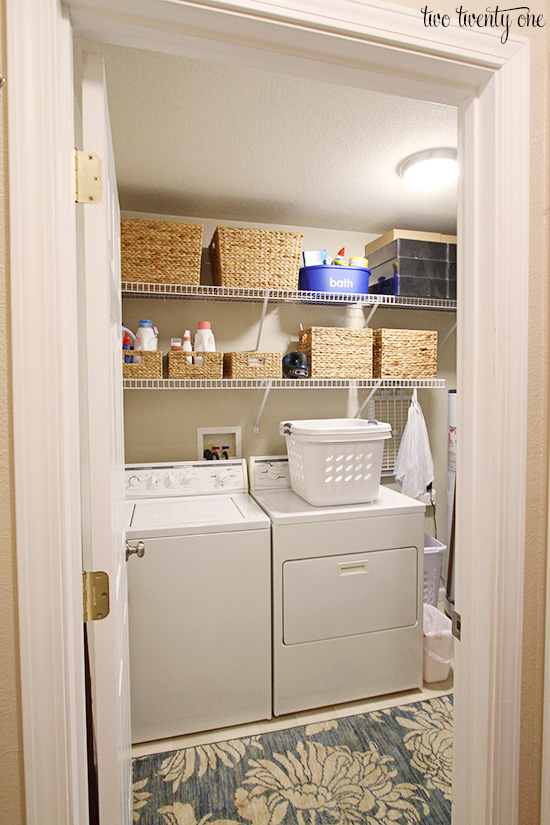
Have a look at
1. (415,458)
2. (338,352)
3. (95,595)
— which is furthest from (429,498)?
(95,595)

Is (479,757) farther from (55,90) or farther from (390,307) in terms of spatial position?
(390,307)

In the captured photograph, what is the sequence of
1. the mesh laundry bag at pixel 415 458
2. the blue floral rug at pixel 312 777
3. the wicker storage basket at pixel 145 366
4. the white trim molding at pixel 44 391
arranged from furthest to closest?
the mesh laundry bag at pixel 415 458 < the wicker storage basket at pixel 145 366 < the blue floral rug at pixel 312 777 < the white trim molding at pixel 44 391

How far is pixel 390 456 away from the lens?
111 inches

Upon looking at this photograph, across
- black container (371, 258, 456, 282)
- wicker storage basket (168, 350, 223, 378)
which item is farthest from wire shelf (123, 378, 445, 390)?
black container (371, 258, 456, 282)

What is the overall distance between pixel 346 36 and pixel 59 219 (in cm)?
56

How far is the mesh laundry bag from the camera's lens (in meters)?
2.58

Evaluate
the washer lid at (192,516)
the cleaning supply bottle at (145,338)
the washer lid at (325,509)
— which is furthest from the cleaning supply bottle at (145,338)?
the washer lid at (325,509)

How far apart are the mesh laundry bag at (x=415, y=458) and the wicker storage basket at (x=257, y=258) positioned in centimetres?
103

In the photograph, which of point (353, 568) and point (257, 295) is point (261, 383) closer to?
point (257, 295)

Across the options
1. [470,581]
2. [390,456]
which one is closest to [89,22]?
[470,581]

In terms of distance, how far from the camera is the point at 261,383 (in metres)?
2.38

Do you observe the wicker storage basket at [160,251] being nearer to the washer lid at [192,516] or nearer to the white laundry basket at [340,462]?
the white laundry basket at [340,462]

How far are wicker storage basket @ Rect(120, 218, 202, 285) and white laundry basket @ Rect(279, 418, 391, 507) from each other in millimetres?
926

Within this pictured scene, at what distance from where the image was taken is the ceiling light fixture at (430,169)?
1.84m
